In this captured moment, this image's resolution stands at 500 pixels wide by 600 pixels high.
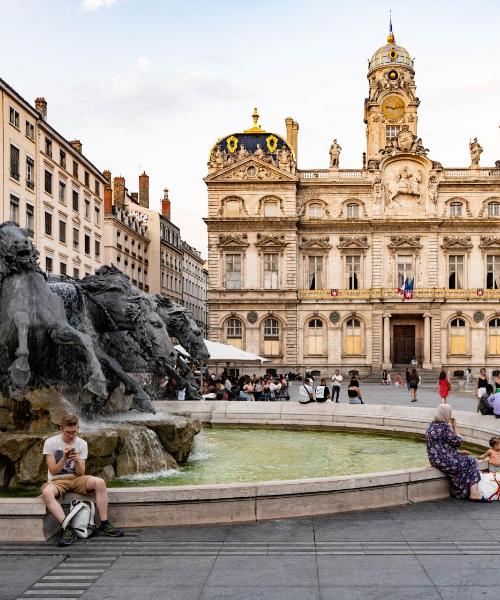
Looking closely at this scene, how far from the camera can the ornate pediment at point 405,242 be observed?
5572cm

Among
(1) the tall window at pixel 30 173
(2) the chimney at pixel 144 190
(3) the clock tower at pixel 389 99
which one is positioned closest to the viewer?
(1) the tall window at pixel 30 173

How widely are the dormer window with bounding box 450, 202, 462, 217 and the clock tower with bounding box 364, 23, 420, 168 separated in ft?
24.1

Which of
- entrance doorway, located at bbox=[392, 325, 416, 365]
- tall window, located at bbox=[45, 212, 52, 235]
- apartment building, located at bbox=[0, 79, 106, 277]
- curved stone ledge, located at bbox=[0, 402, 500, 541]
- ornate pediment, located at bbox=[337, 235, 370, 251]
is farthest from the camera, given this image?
entrance doorway, located at bbox=[392, 325, 416, 365]

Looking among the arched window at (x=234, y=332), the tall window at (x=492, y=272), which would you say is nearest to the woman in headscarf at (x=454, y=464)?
the arched window at (x=234, y=332)

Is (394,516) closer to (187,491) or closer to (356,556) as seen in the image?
(356,556)

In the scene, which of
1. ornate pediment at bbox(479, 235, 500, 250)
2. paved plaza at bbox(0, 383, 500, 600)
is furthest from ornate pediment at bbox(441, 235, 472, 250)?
paved plaza at bbox(0, 383, 500, 600)

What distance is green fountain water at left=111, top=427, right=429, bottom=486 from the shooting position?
1159 cm

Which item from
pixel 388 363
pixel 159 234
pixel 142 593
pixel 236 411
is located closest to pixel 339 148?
pixel 388 363

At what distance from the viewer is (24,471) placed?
395 inches

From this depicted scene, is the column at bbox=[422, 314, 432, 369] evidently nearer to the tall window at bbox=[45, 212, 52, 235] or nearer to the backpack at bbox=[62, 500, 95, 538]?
the tall window at bbox=[45, 212, 52, 235]

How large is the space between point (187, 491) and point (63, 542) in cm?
141

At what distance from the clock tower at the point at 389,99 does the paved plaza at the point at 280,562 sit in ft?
174

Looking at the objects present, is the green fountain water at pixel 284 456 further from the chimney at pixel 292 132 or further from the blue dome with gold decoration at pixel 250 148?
the chimney at pixel 292 132

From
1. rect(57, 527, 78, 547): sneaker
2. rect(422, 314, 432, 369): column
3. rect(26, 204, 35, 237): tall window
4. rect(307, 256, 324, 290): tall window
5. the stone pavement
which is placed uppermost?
rect(26, 204, 35, 237): tall window
